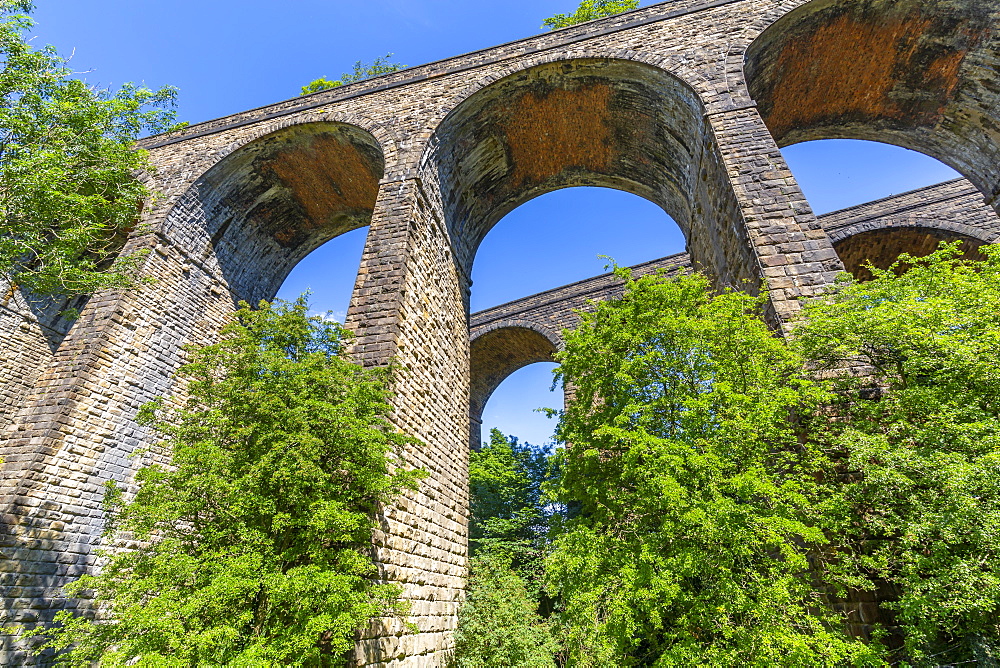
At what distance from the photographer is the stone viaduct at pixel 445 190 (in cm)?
629

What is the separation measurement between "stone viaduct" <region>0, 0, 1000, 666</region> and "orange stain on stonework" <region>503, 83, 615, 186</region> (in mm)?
47

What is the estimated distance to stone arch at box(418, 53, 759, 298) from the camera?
8328 mm

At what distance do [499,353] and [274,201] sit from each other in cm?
977

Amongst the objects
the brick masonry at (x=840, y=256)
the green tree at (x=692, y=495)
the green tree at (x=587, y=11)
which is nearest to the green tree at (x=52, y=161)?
the green tree at (x=692, y=495)

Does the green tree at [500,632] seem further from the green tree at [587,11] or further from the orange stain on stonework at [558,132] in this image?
the green tree at [587,11]

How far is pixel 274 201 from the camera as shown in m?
10.9

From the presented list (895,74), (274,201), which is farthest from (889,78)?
(274,201)

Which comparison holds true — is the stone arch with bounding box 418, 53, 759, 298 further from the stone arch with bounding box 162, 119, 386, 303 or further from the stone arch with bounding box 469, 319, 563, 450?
the stone arch with bounding box 469, 319, 563, 450

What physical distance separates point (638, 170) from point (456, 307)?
5.13m

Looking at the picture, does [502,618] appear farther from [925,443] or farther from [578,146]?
[578,146]

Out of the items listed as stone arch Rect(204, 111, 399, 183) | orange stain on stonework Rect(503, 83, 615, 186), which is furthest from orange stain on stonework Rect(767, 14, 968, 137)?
stone arch Rect(204, 111, 399, 183)

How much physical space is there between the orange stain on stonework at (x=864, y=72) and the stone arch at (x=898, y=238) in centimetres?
493

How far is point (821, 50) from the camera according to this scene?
8.61 meters

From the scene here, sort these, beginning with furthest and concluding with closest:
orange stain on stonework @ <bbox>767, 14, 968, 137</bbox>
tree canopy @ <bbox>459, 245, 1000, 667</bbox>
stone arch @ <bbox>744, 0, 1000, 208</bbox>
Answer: orange stain on stonework @ <bbox>767, 14, 968, 137</bbox> < stone arch @ <bbox>744, 0, 1000, 208</bbox> < tree canopy @ <bbox>459, 245, 1000, 667</bbox>
